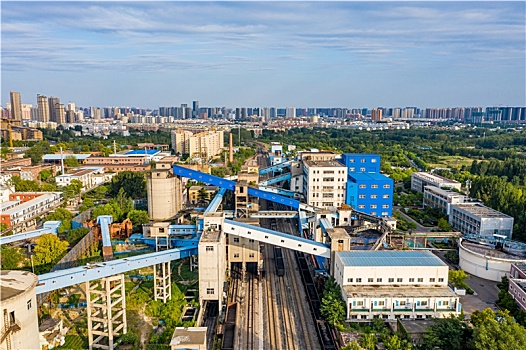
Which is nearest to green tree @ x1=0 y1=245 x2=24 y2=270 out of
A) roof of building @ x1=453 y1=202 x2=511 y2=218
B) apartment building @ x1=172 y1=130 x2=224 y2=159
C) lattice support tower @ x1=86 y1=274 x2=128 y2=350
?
lattice support tower @ x1=86 y1=274 x2=128 y2=350

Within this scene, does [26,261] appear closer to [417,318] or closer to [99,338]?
[99,338]

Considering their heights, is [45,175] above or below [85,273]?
below

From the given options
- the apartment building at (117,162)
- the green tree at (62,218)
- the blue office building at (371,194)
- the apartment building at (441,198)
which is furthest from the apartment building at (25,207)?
the apartment building at (441,198)

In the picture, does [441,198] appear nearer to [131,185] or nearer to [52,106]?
[131,185]

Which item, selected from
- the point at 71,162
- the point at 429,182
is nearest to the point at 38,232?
the point at 71,162

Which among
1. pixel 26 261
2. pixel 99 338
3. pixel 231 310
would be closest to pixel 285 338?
pixel 231 310

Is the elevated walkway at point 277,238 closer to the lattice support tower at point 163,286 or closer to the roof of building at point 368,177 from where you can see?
the lattice support tower at point 163,286
